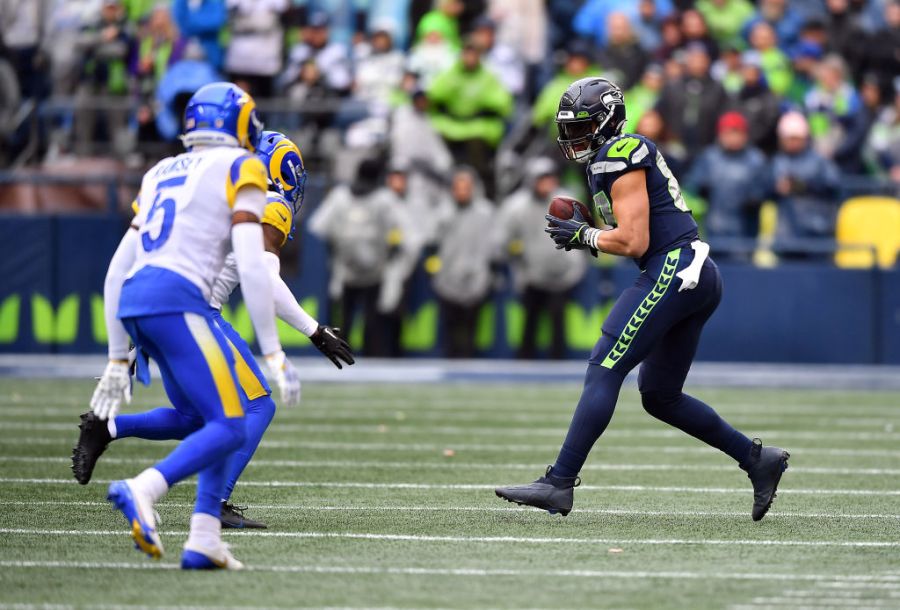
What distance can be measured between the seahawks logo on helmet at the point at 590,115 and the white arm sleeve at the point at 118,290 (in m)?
2.09

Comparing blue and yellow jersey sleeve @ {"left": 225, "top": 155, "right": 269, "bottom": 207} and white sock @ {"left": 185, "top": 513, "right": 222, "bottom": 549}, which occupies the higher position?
blue and yellow jersey sleeve @ {"left": 225, "top": 155, "right": 269, "bottom": 207}

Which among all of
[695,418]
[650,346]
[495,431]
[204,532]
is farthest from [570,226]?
[495,431]

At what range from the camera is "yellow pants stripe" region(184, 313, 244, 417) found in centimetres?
594

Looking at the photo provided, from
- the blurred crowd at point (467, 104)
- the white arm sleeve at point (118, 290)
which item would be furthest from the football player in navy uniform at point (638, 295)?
the blurred crowd at point (467, 104)

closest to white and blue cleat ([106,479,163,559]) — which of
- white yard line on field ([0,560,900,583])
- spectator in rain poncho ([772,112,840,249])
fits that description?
white yard line on field ([0,560,900,583])

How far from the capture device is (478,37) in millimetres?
15867

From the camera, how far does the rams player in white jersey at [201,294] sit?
230 inches

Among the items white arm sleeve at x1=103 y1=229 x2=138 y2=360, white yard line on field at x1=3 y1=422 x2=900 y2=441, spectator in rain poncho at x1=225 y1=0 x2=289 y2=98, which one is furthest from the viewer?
spectator in rain poncho at x1=225 y1=0 x2=289 y2=98

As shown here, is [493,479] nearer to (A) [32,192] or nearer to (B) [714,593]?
(B) [714,593]

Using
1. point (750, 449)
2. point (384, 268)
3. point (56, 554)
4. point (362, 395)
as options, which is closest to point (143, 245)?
point (56, 554)

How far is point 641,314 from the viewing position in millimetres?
7207

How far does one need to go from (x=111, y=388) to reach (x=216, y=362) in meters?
0.53

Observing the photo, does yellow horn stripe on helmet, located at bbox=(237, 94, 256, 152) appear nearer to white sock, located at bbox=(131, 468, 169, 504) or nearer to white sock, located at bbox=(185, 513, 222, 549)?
white sock, located at bbox=(131, 468, 169, 504)

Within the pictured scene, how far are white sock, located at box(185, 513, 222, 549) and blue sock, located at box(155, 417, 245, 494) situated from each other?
0.03 m
